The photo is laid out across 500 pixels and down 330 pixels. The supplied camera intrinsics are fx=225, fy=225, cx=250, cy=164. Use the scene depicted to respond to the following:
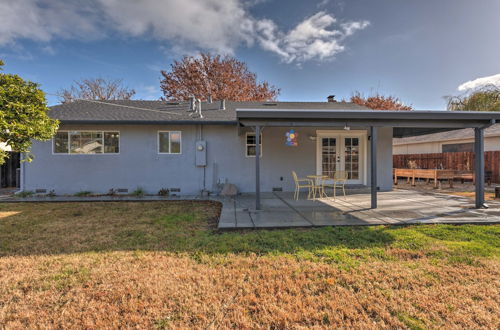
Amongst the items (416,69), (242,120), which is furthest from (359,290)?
(416,69)

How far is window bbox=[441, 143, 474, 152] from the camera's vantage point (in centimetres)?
1254

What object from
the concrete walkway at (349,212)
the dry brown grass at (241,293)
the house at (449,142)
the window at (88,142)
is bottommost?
the dry brown grass at (241,293)

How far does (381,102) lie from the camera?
22.5 meters

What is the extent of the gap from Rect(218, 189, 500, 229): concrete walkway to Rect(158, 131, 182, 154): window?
10.1 feet

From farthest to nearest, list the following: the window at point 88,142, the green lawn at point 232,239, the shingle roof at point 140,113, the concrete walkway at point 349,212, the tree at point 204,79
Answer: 1. the tree at point 204,79
2. the window at point 88,142
3. the shingle roof at point 140,113
4. the concrete walkway at point 349,212
5. the green lawn at point 232,239

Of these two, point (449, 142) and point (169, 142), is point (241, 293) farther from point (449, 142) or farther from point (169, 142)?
point (449, 142)

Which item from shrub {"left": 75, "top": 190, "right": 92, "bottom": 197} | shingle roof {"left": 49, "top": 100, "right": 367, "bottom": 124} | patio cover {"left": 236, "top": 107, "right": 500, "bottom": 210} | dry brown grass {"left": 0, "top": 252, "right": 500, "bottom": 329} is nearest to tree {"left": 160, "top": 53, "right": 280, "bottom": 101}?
shingle roof {"left": 49, "top": 100, "right": 367, "bottom": 124}

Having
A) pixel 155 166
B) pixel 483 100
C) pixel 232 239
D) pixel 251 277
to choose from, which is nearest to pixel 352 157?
A: pixel 232 239

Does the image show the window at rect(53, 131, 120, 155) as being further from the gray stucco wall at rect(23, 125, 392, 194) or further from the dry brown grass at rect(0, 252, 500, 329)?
the dry brown grass at rect(0, 252, 500, 329)

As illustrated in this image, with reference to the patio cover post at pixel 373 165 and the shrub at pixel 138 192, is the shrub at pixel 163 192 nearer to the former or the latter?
the shrub at pixel 138 192

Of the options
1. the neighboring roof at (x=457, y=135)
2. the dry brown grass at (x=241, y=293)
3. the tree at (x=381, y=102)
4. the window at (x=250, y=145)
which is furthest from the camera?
the tree at (x=381, y=102)

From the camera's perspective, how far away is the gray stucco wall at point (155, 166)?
7746 mm

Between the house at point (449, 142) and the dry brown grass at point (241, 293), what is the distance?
13.0 metres

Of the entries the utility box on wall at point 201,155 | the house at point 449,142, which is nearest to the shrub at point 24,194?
the utility box on wall at point 201,155
